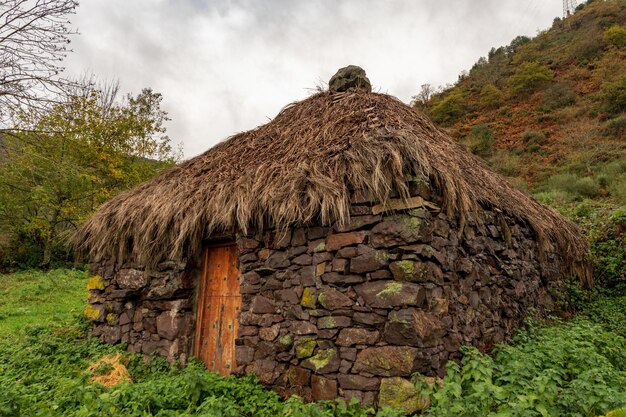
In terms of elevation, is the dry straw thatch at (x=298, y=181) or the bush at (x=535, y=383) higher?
the dry straw thatch at (x=298, y=181)

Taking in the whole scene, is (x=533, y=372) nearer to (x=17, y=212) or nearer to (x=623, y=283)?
(x=623, y=283)

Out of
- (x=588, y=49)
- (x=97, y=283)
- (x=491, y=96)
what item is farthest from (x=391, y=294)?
(x=588, y=49)

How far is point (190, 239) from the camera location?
196 inches

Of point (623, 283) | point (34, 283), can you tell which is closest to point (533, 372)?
point (623, 283)

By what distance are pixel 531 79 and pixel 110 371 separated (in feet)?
92.7

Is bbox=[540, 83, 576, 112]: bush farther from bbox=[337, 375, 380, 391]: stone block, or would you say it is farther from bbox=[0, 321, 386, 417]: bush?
bbox=[0, 321, 386, 417]: bush

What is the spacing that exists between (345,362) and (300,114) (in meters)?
3.55

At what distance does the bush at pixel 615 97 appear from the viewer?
64.1 feet

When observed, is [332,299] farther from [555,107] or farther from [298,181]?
[555,107]

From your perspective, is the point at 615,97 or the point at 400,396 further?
the point at 615,97

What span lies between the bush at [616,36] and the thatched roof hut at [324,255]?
A: 26078mm

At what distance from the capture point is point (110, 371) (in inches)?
188

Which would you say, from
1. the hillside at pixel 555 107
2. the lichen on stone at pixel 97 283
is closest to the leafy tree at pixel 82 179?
the lichen on stone at pixel 97 283

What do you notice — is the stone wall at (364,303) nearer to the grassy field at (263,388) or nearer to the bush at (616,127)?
the grassy field at (263,388)
